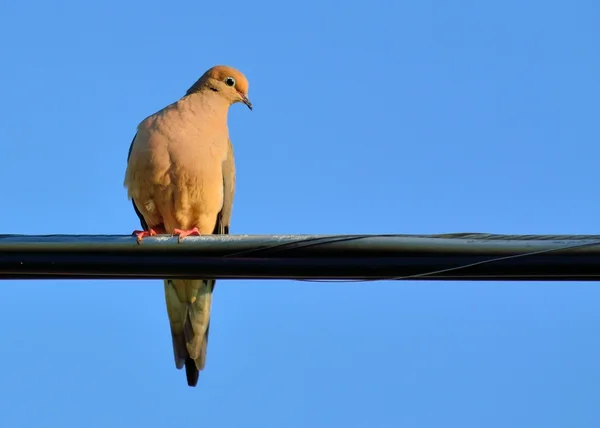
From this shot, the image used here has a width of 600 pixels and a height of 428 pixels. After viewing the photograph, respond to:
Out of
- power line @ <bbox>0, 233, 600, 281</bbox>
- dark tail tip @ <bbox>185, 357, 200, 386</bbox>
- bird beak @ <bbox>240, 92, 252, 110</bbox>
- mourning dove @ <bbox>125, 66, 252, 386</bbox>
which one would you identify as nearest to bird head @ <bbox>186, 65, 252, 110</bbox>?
bird beak @ <bbox>240, 92, 252, 110</bbox>

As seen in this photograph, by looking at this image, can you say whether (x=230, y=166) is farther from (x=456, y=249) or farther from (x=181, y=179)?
(x=456, y=249)

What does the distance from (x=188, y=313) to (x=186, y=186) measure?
0.87 meters

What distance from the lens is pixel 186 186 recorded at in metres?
6.35

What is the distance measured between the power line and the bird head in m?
4.01

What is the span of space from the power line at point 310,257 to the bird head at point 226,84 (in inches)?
158

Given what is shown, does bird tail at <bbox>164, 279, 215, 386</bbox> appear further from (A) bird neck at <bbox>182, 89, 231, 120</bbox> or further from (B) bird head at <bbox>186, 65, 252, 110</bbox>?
(B) bird head at <bbox>186, 65, 252, 110</bbox>

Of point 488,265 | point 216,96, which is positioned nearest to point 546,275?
point 488,265

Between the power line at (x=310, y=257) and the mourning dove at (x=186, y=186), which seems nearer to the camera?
the power line at (x=310, y=257)

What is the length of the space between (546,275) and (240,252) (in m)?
0.97

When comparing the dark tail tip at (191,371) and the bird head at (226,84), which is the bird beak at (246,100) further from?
the dark tail tip at (191,371)

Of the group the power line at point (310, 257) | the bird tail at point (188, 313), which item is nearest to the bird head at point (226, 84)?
the bird tail at point (188, 313)

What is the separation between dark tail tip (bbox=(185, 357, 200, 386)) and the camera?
6.36 meters

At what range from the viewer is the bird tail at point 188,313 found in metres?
6.45

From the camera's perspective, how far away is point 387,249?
3316 mm
